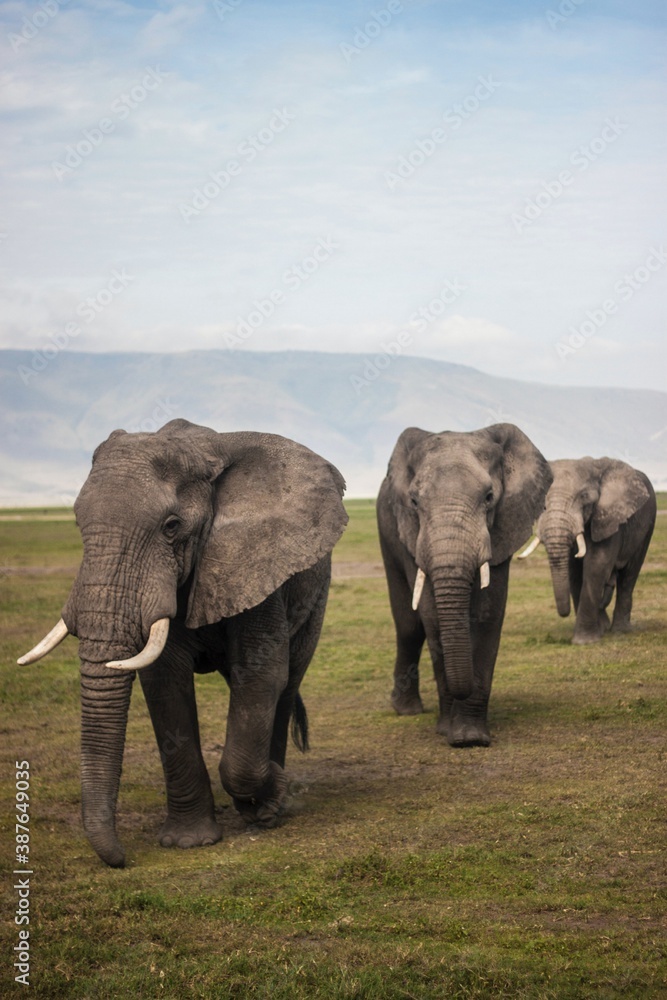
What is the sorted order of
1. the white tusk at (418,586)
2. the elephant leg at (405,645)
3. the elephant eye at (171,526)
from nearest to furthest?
the elephant eye at (171,526) → the white tusk at (418,586) → the elephant leg at (405,645)

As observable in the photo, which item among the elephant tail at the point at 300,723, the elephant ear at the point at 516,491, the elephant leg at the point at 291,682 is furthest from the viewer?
the elephant ear at the point at 516,491

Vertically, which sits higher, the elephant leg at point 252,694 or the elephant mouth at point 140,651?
the elephant mouth at point 140,651

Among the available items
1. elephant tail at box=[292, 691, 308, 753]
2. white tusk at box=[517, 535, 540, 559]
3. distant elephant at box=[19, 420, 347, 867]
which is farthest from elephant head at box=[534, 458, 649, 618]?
distant elephant at box=[19, 420, 347, 867]

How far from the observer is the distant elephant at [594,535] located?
65.2 feet

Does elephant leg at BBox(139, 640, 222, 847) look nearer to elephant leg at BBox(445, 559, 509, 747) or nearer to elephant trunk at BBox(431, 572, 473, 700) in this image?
elephant trunk at BBox(431, 572, 473, 700)

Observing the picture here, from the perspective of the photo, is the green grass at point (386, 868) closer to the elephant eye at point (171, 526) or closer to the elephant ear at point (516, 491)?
the elephant ear at point (516, 491)

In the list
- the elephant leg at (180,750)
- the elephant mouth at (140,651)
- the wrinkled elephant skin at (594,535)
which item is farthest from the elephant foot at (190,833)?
the wrinkled elephant skin at (594,535)

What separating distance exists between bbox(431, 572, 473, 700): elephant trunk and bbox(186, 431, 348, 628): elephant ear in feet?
7.18

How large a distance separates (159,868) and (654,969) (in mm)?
3517

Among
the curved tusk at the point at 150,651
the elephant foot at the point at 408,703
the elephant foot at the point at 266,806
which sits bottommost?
the elephant foot at the point at 408,703

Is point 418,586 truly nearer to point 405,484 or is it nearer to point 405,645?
point 405,484

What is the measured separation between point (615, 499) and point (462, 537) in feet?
30.3

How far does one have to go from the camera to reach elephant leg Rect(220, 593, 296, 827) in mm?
9312

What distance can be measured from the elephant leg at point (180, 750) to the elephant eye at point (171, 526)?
1.00 meters
